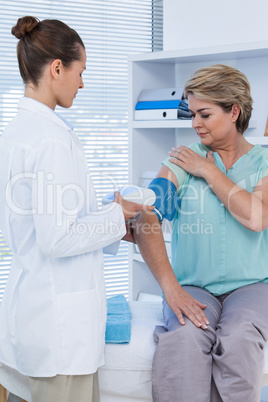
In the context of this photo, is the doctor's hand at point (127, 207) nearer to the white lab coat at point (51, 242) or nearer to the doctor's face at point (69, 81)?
the white lab coat at point (51, 242)

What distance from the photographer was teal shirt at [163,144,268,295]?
176 centimetres

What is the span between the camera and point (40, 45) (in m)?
1.33

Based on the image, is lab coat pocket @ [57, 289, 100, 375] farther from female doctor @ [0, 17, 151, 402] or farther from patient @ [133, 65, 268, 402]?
patient @ [133, 65, 268, 402]

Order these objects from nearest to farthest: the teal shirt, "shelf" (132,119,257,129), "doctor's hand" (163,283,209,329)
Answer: "doctor's hand" (163,283,209,329) → the teal shirt → "shelf" (132,119,257,129)

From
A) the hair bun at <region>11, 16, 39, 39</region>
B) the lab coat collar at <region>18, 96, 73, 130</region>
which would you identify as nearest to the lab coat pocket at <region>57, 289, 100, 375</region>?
the lab coat collar at <region>18, 96, 73, 130</region>

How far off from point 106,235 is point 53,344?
299 millimetres

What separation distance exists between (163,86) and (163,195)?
3.55ft

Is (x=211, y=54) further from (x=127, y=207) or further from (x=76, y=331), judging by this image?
(x=76, y=331)

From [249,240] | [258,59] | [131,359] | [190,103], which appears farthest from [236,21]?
[131,359]

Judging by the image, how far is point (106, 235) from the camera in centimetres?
135

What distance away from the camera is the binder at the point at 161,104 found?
243 centimetres

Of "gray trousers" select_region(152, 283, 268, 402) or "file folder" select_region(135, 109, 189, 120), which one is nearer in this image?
"gray trousers" select_region(152, 283, 268, 402)

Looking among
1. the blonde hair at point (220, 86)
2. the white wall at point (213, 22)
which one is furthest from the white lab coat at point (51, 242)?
the white wall at point (213, 22)

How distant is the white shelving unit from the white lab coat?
1.15 m
